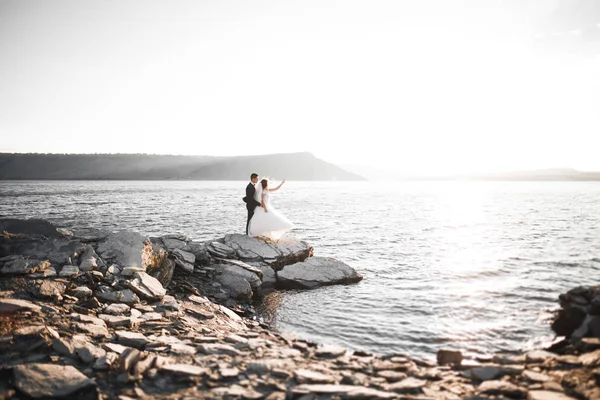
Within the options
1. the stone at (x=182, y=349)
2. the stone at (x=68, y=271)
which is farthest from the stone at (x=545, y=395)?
the stone at (x=68, y=271)

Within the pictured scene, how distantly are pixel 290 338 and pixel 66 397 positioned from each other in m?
4.44

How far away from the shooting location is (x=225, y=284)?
12.0 metres

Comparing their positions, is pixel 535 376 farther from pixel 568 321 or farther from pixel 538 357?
pixel 568 321

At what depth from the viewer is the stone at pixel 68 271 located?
899 cm

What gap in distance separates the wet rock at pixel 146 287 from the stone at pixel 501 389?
7712 millimetres

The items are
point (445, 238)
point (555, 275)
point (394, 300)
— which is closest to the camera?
point (394, 300)

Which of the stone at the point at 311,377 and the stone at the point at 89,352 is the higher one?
the stone at the point at 89,352

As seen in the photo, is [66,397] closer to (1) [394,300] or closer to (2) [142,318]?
(2) [142,318]

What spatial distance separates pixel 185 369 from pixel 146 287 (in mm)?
4534

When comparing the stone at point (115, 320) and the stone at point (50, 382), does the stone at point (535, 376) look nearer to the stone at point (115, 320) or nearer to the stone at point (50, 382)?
the stone at point (50, 382)

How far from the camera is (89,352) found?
579 cm

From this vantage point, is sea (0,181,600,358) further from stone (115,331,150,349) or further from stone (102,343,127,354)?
stone (102,343,127,354)

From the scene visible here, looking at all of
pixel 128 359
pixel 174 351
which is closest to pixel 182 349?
pixel 174 351

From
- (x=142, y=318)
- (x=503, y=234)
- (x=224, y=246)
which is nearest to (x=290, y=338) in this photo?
(x=142, y=318)
